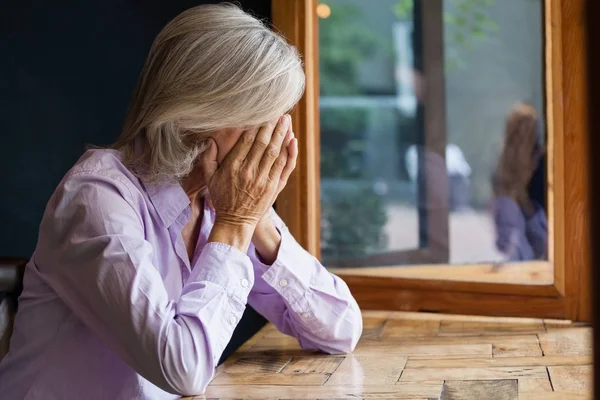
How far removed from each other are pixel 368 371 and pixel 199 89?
582 millimetres

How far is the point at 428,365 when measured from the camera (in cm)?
150

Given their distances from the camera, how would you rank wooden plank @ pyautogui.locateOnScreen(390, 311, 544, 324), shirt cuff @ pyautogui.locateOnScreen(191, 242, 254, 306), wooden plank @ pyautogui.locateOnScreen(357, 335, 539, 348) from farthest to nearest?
wooden plank @ pyautogui.locateOnScreen(390, 311, 544, 324) < wooden plank @ pyautogui.locateOnScreen(357, 335, 539, 348) < shirt cuff @ pyautogui.locateOnScreen(191, 242, 254, 306)

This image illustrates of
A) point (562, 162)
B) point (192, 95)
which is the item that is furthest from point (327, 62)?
point (192, 95)

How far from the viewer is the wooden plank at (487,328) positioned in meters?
1.82

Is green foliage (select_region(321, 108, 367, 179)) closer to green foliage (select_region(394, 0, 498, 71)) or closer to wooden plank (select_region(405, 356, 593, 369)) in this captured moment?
green foliage (select_region(394, 0, 498, 71))

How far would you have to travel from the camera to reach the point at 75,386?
4.39 feet

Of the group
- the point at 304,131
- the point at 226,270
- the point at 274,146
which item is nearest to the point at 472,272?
the point at 304,131

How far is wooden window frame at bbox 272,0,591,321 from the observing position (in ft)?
6.15

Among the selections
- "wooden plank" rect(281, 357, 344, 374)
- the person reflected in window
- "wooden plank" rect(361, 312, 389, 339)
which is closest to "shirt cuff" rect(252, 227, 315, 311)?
"wooden plank" rect(281, 357, 344, 374)

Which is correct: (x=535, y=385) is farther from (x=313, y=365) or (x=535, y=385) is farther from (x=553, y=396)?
(x=313, y=365)

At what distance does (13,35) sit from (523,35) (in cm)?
137

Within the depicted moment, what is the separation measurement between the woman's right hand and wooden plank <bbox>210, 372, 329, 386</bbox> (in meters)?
0.25

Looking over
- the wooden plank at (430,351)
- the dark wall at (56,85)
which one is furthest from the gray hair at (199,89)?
the dark wall at (56,85)

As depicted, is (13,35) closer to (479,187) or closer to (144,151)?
(144,151)
